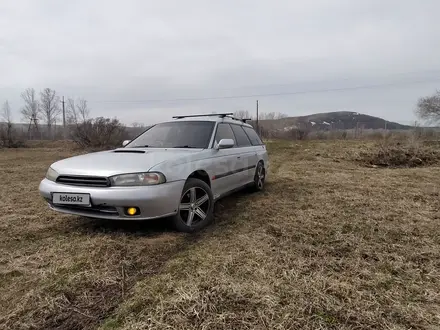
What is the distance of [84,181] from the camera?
2.99 metres

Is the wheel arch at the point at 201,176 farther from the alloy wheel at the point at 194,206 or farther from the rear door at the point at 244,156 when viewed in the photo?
the rear door at the point at 244,156

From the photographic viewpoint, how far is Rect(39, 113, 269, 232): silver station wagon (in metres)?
2.88

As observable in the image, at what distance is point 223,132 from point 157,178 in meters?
1.87

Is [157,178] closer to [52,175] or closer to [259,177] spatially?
[52,175]

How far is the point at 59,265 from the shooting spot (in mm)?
2477

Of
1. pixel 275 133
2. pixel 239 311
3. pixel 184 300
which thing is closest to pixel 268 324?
pixel 239 311

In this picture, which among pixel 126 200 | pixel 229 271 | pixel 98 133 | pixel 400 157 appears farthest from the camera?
pixel 98 133

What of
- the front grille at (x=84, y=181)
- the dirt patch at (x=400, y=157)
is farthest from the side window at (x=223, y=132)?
the dirt patch at (x=400, y=157)

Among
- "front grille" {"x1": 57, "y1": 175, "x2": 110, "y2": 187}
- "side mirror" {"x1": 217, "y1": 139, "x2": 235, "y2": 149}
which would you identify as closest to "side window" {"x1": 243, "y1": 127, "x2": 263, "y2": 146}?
"side mirror" {"x1": 217, "y1": 139, "x2": 235, "y2": 149}

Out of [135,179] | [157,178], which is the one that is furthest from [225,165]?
[135,179]

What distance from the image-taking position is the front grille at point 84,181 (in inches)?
114

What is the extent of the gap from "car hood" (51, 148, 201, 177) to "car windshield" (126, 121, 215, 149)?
44 cm

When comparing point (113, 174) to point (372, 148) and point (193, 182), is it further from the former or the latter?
point (372, 148)

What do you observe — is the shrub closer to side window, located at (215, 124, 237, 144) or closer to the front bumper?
side window, located at (215, 124, 237, 144)
